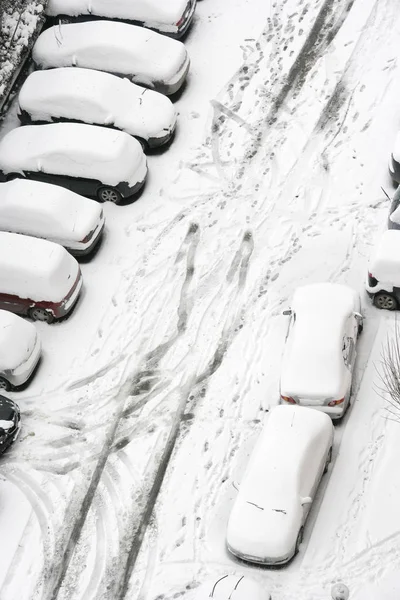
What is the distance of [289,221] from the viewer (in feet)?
65.5

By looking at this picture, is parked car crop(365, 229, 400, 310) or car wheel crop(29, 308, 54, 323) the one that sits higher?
parked car crop(365, 229, 400, 310)

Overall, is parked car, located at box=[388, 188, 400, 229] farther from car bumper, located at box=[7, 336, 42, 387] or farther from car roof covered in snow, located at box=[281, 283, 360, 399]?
car bumper, located at box=[7, 336, 42, 387]

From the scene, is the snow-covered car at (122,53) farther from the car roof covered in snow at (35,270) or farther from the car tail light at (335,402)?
the car tail light at (335,402)

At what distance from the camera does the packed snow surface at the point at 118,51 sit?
2212cm

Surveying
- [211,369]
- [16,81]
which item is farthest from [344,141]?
[16,81]

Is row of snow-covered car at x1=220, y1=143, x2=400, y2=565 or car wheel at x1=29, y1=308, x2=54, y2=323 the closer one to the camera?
row of snow-covered car at x1=220, y1=143, x2=400, y2=565

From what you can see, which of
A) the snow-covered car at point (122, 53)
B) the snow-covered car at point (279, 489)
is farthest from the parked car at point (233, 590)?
the snow-covered car at point (122, 53)

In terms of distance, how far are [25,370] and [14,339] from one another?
64 cm

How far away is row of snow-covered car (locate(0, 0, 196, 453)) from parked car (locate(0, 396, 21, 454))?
0.02 m

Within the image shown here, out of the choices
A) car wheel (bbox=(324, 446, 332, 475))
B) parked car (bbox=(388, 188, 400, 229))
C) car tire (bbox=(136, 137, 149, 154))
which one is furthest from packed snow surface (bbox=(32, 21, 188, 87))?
car wheel (bbox=(324, 446, 332, 475))

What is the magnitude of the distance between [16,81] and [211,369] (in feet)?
33.3

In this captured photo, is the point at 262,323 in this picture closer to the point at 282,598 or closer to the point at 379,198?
the point at 379,198

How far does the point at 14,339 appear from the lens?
57.4 ft

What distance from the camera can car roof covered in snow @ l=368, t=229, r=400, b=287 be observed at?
17.4 m
